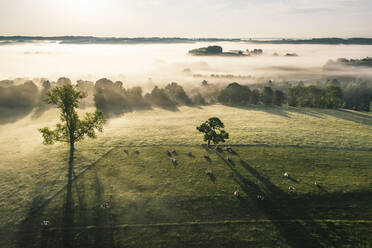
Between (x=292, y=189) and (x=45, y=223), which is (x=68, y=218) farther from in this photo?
(x=292, y=189)

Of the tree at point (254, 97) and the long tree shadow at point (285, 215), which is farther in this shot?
the tree at point (254, 97)

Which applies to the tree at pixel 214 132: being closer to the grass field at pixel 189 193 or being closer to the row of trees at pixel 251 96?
the grass field at pixel 189 193

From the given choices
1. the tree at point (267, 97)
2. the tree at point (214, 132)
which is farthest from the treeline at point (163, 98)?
the tree at point (214, 132)

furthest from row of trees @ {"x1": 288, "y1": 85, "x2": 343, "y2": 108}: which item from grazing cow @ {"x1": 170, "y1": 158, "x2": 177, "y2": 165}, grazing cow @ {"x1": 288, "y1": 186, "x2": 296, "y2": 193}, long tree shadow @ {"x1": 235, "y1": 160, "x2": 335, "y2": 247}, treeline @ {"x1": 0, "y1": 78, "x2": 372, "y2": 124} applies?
grazing cow @ {"x1": 170, "y1": 158, "x2": 177, "y2": 165}

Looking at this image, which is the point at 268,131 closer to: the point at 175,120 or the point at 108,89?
the point at 175,120

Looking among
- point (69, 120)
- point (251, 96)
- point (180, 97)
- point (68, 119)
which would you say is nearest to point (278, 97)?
point (251, 96)

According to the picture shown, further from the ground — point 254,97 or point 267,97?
point 267,97
